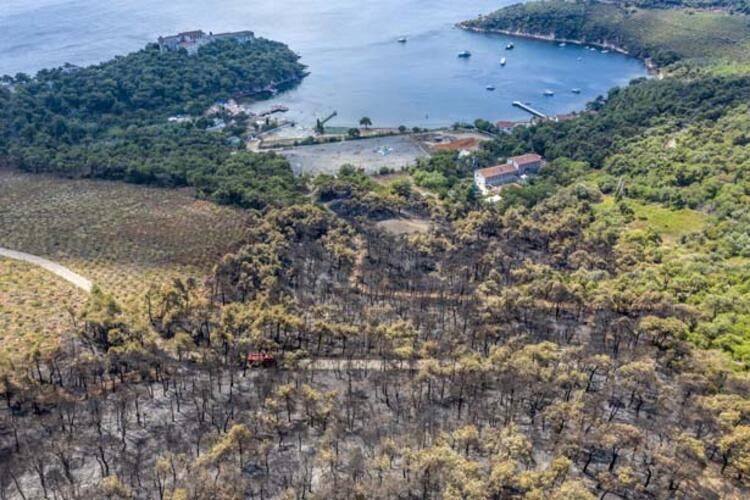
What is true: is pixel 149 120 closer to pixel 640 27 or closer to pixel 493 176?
pixel 493 176

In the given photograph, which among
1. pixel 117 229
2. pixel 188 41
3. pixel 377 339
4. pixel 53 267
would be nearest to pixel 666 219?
pixel 377 339

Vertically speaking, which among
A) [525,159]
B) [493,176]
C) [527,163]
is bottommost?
[493,176]

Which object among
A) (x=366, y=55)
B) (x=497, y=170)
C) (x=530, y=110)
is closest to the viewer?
(x=497, y=170)

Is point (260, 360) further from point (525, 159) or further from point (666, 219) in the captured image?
point (525, 159)

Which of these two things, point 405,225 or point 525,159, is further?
point 525,159

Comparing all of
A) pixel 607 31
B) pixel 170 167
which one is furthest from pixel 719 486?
pixel 607 31

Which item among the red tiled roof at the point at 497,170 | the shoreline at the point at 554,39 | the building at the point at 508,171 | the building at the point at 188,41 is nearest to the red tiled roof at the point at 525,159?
the building at the point at 508,171

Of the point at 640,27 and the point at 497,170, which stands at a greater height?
the point at 640,27

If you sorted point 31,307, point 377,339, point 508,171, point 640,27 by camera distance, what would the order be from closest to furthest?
point 377,339, point 31,307, point 508,171, point 640,27

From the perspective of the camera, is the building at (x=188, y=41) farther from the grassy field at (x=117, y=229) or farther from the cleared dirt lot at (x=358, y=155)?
the grassy field at (x=117, y=229)

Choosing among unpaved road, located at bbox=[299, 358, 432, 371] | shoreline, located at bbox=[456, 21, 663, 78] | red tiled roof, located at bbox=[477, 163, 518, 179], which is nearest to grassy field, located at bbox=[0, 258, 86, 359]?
unpaved road, located at bbox=[299, 358, 432, 371]
